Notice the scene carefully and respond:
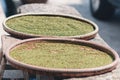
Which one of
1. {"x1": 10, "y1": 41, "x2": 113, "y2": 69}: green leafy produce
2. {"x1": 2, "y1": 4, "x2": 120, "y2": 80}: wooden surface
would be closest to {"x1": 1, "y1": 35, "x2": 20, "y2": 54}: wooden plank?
{"x1": 2, "y1": 4, "x2": 120, "y2": 80}: wooden surface

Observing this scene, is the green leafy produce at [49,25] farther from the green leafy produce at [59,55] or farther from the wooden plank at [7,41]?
the green leafy produce at [59,55]

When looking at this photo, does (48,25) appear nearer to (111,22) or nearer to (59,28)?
(59,28)

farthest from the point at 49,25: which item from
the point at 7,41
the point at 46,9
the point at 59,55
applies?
the point at 46,9

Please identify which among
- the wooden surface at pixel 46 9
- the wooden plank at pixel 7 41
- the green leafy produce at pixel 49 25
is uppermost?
the wooden plank at pixel 7 41

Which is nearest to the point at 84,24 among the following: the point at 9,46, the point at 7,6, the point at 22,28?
the point at 22,28

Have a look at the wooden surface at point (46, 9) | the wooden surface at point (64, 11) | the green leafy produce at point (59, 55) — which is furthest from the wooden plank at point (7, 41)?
the wooden surface at point (46, 9)
